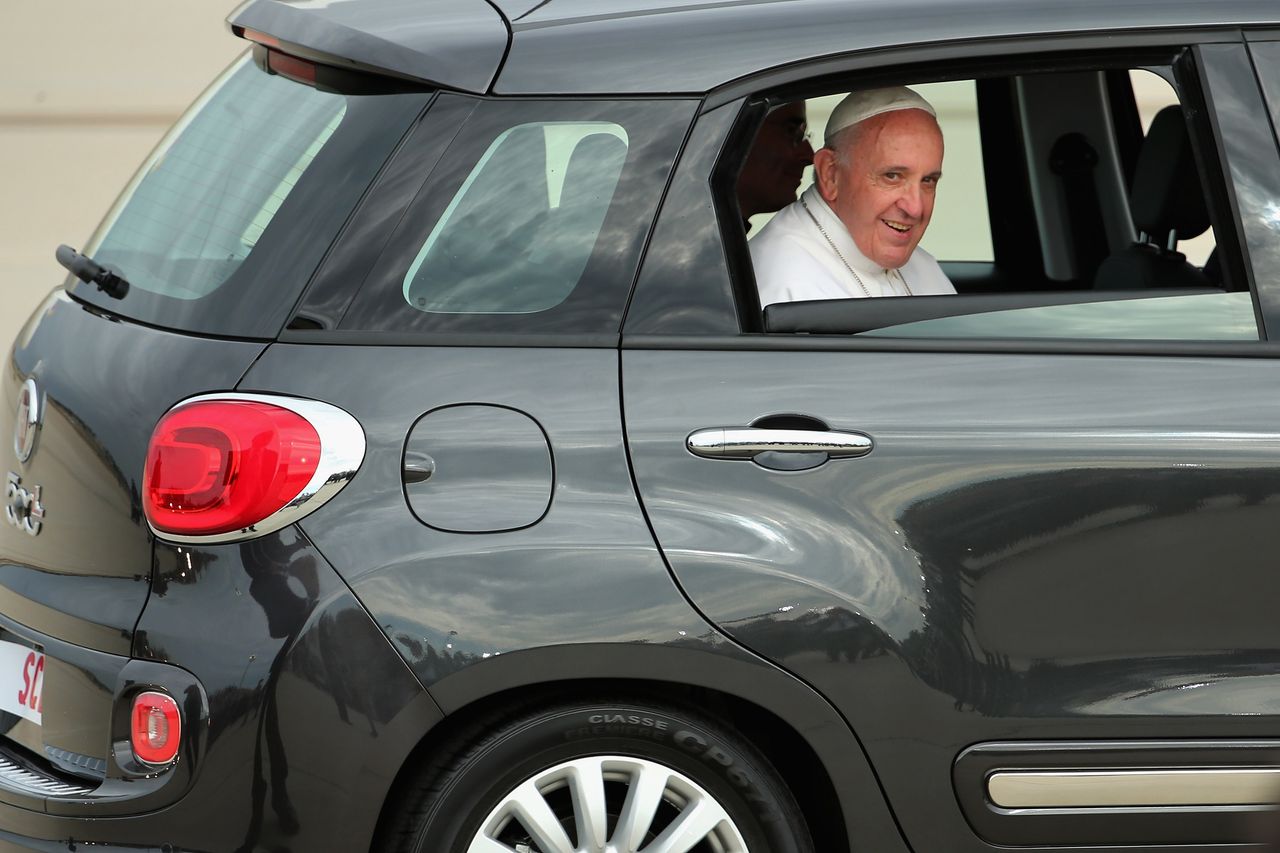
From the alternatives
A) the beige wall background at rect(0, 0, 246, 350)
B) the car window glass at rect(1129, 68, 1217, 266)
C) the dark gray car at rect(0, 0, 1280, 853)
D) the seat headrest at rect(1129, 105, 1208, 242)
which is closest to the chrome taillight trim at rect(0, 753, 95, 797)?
the dark gray car at rect(0, 0, 1280, 853)

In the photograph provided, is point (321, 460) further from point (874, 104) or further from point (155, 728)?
point (874, 104)

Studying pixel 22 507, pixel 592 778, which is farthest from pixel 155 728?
pixel 592 778

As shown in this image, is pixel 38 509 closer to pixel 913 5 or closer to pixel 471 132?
pixel 471 132

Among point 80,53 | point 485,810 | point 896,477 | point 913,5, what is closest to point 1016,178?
point 913,5

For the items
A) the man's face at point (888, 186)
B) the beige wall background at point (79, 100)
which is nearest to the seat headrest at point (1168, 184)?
the man's face at point (888, 186)

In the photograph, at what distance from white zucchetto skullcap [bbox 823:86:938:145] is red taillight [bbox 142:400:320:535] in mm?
1175

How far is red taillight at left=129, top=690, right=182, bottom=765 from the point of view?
7.07 ft

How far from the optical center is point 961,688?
7.25 feet

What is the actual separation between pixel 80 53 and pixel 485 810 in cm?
654

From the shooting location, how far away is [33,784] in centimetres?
230

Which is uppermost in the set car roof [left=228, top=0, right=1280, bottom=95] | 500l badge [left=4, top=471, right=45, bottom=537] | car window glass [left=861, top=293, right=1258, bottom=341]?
car roof [left=228, top=0, right=1280, bottom=95]

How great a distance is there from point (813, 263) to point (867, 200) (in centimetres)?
25

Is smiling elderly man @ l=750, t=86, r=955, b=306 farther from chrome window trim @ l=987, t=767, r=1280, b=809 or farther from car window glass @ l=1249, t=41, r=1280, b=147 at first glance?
chrome window trim @ l=987, t=767, r=1280, b=809

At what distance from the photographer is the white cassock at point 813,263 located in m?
2.66
